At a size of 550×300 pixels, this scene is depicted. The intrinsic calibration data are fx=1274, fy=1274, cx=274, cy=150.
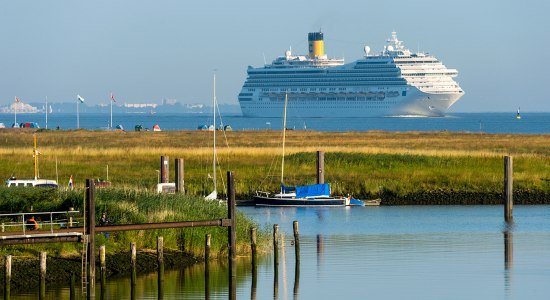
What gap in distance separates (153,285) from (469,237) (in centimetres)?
1274

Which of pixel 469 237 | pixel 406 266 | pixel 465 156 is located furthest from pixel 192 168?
pixel 406 266

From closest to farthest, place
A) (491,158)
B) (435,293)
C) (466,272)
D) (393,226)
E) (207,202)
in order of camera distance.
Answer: (435,293), (466,272), (207,202), (393,226), (491,158)

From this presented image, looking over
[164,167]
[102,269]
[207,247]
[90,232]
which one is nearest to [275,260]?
[207,247]

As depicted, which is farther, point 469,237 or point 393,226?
point 393,226

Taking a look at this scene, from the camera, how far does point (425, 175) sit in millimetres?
49281

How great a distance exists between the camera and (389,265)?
2953 centimetres

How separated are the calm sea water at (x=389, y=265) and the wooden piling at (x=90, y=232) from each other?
0.76 metres

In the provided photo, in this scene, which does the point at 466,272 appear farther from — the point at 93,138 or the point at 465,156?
the point at 93,138

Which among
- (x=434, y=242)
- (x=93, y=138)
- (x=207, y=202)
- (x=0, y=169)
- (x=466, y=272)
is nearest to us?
(x=466, y=272)

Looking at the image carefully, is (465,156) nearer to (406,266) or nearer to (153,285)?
(406,266)

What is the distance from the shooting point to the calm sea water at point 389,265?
83.9 feet

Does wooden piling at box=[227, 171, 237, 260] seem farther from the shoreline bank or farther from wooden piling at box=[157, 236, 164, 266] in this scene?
wooden piling at box=[157, 236, 164, 266]

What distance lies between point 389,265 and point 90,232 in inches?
340

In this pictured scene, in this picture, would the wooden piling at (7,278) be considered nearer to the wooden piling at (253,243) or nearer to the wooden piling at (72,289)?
the wooden piling at (72,289)
